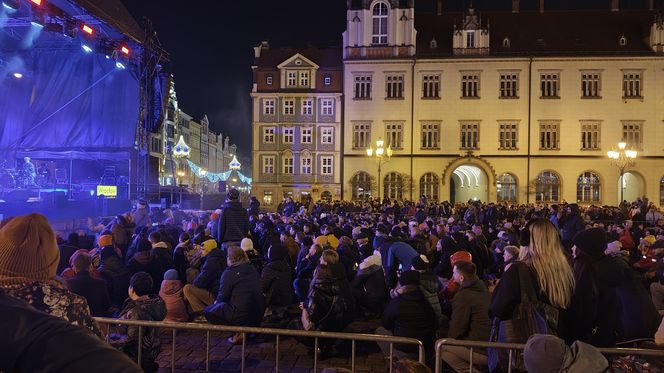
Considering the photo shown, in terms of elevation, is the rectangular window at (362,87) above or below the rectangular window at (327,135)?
above

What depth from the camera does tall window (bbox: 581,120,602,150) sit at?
126 feet

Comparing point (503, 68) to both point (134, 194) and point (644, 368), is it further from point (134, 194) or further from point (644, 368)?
point (644, 368)

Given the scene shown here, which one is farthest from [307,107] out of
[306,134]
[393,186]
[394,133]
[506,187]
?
[506,187]

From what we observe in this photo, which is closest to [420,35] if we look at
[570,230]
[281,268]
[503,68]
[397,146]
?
[503,68]

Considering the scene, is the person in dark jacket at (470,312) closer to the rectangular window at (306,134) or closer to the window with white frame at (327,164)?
the window with white frame at (327,164)

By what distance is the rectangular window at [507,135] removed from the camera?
38906 millimetres

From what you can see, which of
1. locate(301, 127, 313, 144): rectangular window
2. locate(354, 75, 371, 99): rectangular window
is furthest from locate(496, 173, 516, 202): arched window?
locate(301, 127, 313, 144): rectangular window

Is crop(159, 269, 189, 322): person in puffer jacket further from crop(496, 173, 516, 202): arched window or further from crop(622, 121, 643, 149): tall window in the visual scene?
crop(622, 121, 643, 149): tall window

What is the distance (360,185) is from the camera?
39781 millimetres

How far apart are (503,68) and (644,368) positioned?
38440 millimetres

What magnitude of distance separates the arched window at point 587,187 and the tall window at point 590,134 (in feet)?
6.87

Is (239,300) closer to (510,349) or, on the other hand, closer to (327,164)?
(510,349)

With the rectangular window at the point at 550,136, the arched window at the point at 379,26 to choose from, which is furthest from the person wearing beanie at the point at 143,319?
the rectangular window at the point at 550,136

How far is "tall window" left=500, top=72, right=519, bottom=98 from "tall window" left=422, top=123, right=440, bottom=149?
5.75 metres
